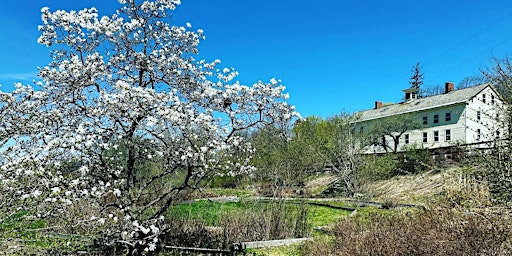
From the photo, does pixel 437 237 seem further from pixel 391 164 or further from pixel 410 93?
pixel 410 93

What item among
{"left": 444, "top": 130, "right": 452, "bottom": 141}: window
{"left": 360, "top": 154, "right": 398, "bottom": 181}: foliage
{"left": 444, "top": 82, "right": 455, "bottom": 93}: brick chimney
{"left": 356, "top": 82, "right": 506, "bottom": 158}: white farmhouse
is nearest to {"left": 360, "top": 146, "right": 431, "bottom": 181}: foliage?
{"left": 360, "top": 154, "right": 398, "bottom": 181}: foliage

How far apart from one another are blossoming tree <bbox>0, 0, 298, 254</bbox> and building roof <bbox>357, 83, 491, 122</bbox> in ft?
81.4

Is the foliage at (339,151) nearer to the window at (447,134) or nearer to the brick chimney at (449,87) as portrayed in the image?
the window at (447,134)

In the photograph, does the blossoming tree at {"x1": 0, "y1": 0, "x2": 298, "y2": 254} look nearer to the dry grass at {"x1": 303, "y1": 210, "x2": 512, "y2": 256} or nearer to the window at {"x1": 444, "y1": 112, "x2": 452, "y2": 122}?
the dry grass at {"x1": 303, "y1": 210, "x2": 512, "y2": 256}

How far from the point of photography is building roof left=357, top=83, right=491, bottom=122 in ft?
99.3

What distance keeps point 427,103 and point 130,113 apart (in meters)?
32.2

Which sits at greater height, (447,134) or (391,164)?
(447,134)

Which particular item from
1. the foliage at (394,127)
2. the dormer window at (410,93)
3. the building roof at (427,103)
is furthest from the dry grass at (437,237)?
the dormer window at (410,93)

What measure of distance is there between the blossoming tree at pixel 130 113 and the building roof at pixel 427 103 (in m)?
24.8

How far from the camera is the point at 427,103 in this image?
3375 centimetres

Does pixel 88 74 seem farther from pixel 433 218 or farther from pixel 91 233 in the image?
pixel 433 218

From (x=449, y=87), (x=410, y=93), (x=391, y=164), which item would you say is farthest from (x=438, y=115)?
(x=391, y=164)

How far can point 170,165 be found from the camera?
21.5ft

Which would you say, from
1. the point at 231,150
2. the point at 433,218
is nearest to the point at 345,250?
the point at 433,218
